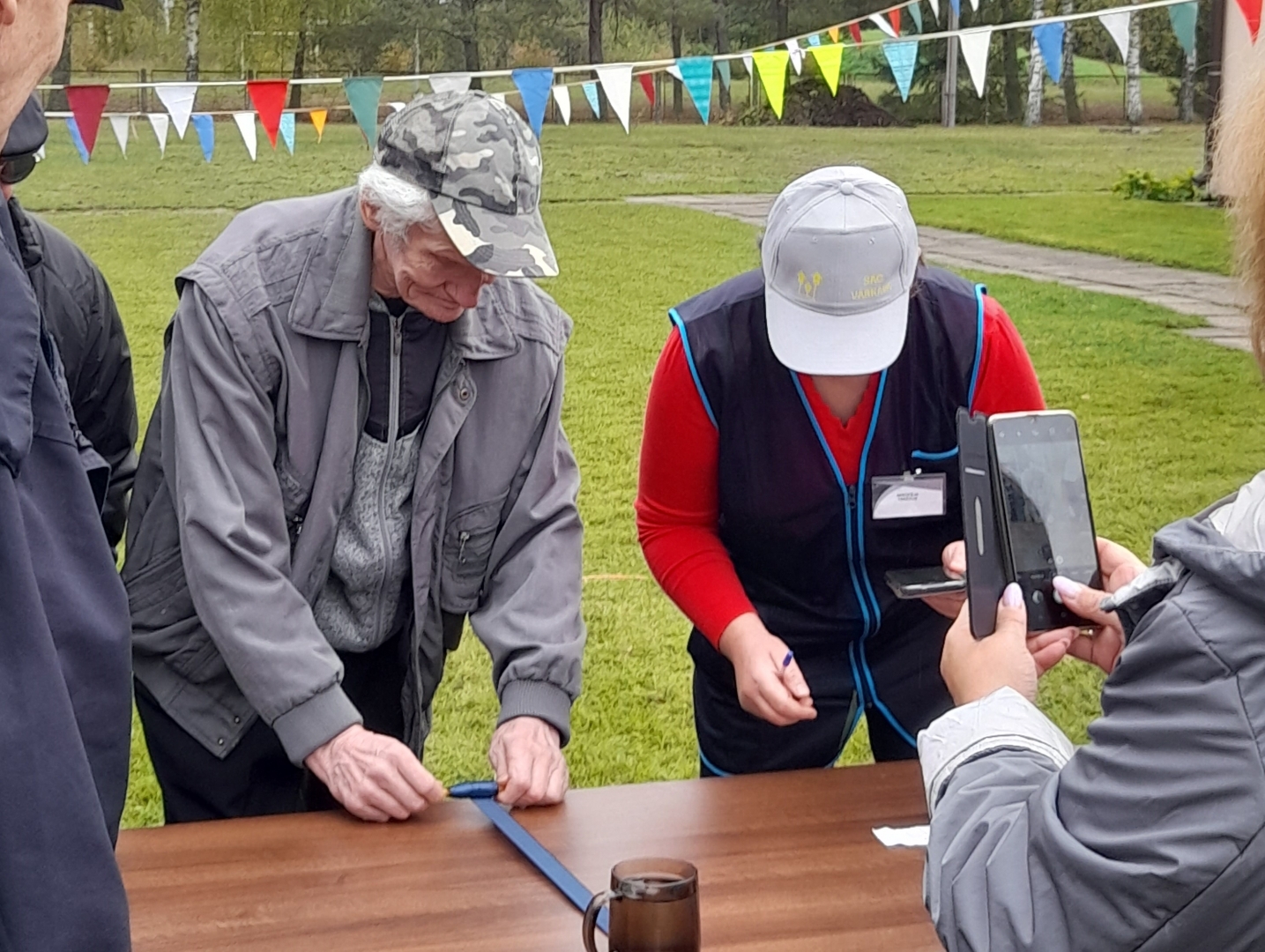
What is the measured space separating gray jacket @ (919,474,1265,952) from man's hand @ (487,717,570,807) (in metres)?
0.69

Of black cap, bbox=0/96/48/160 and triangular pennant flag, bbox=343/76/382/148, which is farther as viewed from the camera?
triangular pennant flag, bbox=343/76/382/148

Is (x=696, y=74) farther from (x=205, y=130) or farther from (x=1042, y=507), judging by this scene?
(x=1042, y=507)

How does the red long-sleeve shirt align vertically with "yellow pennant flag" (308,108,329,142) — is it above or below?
below

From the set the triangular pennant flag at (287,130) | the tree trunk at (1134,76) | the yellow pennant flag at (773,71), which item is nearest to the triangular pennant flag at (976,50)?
the yellow pennant flag at (773,71)

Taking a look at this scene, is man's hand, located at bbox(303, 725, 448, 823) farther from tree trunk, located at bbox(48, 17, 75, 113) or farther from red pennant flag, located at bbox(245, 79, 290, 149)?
tree trunk, located at bbox(48, 17, 75, 113)

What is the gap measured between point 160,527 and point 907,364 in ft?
3.03

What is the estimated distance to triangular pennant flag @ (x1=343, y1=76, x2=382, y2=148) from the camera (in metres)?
3.90

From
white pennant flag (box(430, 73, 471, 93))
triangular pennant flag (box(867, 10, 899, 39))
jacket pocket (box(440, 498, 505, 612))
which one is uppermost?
triangular pennant flag (box(867, 10, 899, 39))

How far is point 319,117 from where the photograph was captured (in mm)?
4176

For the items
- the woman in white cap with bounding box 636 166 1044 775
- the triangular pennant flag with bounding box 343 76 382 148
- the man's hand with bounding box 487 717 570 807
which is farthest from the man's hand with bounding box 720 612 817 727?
the triangular pennant flag with bounding box 343 76 382 148

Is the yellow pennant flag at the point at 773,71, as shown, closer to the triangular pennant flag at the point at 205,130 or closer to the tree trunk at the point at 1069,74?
the tree trunk at the point at 1069,74

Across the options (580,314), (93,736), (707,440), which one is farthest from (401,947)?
(580,314)

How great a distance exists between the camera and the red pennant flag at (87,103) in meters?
3.95

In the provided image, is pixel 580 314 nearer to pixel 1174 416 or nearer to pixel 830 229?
pixel 1174 416
